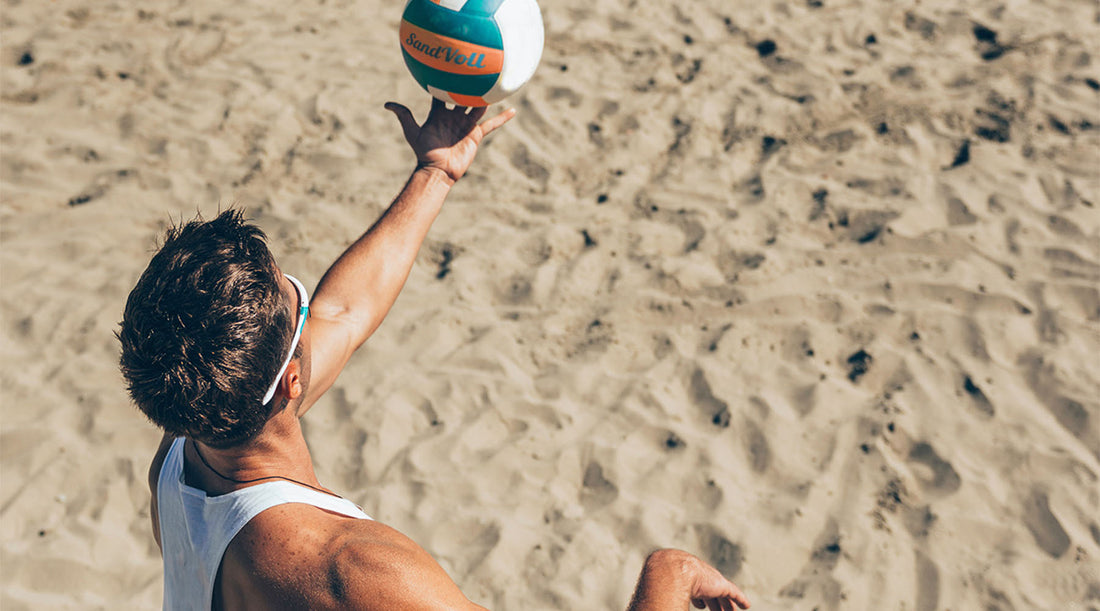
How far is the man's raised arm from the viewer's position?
6.50 feet

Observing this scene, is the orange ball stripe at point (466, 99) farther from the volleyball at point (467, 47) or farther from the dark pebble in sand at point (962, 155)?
the dark pebble in sand at point (962, 155)

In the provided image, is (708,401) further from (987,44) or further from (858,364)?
(987,44)

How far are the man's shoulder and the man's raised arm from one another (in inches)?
22.1

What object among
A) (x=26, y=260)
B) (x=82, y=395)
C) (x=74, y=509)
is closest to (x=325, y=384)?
(x=74, y=509)

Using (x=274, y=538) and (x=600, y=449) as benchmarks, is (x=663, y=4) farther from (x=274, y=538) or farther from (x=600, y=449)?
(x=274, y=538)

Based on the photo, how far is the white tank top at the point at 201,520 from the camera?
4.70 ft

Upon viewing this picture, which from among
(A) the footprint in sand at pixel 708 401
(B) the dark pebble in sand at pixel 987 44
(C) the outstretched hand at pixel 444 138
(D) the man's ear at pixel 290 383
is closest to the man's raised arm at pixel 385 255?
(C) the outstretched hand at pixel 444 138

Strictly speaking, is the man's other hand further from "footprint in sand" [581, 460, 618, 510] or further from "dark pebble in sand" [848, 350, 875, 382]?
"dark pebble in sand" [848, 350, 875, 382]

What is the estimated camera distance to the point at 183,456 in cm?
160

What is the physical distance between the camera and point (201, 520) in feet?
4.87

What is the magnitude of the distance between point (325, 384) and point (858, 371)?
235 cm

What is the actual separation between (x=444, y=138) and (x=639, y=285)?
1926mm

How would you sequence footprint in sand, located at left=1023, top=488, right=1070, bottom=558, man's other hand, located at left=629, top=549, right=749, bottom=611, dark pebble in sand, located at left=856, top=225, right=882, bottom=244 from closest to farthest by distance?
man's other hand, located at left=629, top=549, right=749, bottom=611 → footprint in sand, located at left=1023, top=488, right=1070, bottom=558 → dark pebble in sand, located at left=856, top=225, right=882, bottom=244

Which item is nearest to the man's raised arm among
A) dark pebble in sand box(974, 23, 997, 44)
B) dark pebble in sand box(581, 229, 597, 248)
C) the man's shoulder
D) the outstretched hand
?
the outstretched hand
